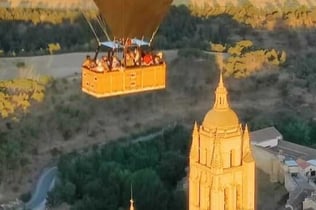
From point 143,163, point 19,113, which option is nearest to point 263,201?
point 143,163

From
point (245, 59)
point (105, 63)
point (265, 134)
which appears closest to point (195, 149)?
point (105, 63)

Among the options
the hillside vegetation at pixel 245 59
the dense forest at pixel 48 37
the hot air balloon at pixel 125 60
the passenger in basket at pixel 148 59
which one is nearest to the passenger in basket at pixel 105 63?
the hot air balloon at pixel 125 60

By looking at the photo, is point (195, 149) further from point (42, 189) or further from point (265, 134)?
point (265, 134)

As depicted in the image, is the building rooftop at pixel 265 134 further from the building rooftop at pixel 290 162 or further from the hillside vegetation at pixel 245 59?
the hillside vegetation at pixel 245 59

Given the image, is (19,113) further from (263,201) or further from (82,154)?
(263,201)

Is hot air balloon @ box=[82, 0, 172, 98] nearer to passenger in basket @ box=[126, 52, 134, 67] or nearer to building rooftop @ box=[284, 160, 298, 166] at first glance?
passenger in basket @ box=[126, 52, 134, 67]

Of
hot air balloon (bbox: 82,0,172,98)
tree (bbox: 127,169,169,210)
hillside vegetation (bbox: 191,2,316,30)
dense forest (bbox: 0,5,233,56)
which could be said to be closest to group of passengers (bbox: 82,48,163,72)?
hot air balloon (bbox: 82,0,172,98)
